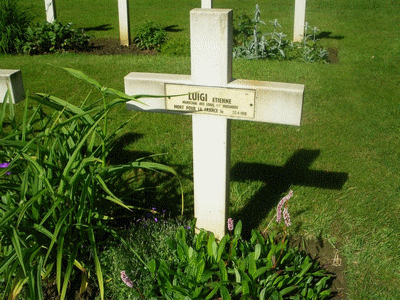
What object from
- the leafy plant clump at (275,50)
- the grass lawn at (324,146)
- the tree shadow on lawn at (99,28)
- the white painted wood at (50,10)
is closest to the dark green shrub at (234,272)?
the grass lawn at (324,146)

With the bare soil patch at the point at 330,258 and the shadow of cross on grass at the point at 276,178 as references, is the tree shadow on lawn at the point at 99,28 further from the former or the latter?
the bare soil patch at the point at 330,258

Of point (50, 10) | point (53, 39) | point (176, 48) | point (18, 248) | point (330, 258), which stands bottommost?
point (330, 258)

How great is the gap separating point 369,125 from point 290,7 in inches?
279

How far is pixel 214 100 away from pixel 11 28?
18.2 ft

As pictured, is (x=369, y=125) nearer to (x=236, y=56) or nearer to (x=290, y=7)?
(x=236, y=56)

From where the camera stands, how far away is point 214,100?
2662 mm

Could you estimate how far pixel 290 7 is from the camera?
445 inches

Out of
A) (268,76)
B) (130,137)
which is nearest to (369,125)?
(268,76)

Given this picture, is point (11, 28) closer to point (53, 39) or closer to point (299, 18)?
point (53, 39)

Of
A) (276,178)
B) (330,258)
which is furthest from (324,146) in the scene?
(330,258)

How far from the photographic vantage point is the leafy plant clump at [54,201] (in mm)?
2324

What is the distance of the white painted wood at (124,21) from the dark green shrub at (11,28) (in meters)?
1.38

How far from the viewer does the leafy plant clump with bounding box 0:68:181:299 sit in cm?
232

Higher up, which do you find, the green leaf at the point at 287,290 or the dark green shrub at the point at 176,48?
the dark green shrub at the point at 176,48
